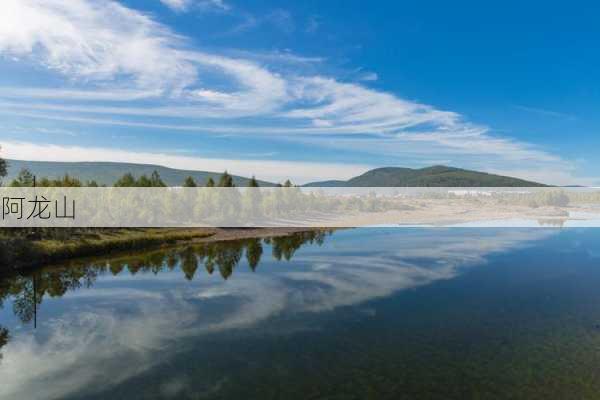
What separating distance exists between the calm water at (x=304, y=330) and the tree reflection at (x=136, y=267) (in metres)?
0.29

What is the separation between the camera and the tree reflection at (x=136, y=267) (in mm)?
35969

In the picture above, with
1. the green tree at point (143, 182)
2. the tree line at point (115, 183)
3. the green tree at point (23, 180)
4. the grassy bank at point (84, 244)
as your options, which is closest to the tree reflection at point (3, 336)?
the grassy bank at point (84, 244)

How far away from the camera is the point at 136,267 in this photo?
50062mm

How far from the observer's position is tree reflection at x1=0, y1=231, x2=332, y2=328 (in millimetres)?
35969

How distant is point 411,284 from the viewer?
3972cm

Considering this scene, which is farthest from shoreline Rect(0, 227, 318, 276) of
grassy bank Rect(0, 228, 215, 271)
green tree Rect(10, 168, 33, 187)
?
green tree Rect(10, 168, 33, 187)

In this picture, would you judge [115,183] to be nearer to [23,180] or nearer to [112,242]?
[23,180]

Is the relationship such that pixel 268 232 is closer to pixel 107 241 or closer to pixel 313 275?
pixel 107 241

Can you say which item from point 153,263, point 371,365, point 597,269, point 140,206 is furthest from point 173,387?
point 140,206

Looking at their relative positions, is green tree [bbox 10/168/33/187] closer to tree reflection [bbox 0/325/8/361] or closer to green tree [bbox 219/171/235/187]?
green tree [bbox 219/171/235/187]

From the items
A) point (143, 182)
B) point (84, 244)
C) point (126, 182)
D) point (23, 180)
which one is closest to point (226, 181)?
point (143, 182)

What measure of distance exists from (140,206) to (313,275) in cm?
5091

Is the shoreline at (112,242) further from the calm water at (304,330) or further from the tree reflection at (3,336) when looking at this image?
the tree reflection at (3,336)

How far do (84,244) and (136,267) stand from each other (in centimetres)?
1137
